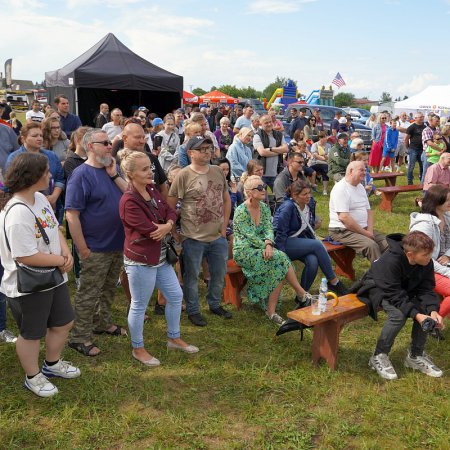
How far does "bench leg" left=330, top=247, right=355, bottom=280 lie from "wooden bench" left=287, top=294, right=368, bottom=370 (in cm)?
175

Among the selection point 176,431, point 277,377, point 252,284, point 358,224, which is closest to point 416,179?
point 358,224

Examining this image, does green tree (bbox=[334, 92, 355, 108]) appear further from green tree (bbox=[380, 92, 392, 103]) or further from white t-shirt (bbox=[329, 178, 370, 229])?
white t-shirt (bbox=[329, 178, 370, 229])

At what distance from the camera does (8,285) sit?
291 centimetres

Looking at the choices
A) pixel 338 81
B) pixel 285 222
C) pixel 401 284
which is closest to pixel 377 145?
pixel 285 222

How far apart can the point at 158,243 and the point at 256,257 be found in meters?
1.29

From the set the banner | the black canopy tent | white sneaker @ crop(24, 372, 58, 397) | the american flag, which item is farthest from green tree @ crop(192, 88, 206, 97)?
white sneaker @ crop(24, 372, 58, 397)

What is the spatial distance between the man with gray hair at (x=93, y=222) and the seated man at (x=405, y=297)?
2046 millimetres

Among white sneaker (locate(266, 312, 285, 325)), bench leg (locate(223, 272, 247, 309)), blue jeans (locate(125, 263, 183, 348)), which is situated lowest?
white sneaker (locate(266, 312, 285, 325))

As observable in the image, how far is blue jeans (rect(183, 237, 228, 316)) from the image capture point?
4.12 meters

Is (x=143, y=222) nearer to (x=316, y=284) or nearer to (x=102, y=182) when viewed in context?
(x=102, y=182)

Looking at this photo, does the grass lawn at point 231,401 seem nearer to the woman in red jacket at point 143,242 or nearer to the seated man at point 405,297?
Result: the seated man at point 405,297

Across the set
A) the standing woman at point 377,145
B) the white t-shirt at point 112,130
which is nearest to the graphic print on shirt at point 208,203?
the white t-shirt at point 112,130

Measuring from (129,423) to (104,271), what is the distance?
114 cm

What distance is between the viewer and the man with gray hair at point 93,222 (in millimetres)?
3363
